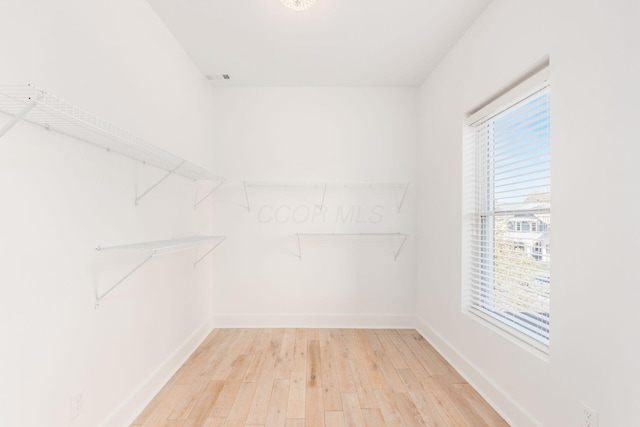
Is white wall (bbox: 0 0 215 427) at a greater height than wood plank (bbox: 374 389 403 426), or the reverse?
white wall (bbox: 0 0 215 427)

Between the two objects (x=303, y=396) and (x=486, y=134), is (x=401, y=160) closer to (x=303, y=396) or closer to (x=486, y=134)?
(x=486, y=134)

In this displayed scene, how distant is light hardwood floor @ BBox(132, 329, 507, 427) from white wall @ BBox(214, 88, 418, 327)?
41 centimetres

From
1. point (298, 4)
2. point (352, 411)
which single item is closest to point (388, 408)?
point (352, 411)

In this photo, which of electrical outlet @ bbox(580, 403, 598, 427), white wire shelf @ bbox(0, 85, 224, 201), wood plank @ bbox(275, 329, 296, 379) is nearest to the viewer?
white wire shelf @ bbox(0, 85, 224, 201)

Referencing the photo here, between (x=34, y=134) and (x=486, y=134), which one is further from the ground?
(x=486, y=134)

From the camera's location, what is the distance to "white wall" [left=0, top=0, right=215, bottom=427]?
3.47 ft

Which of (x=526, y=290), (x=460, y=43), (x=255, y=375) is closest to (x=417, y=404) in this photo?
(x=526, y=290)

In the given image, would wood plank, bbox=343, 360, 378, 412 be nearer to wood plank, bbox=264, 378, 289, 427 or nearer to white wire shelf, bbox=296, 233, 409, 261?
wood plank, bbox=264, 378, 289, 427

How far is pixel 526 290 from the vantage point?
1665 mm

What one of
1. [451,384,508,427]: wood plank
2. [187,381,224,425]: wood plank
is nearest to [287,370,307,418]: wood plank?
[187,381,224,425]: wood plank

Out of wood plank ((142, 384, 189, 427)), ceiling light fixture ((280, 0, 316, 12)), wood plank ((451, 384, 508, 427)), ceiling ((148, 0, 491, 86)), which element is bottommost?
wood plank ((142, 384, 189, 427))

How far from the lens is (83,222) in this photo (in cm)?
135

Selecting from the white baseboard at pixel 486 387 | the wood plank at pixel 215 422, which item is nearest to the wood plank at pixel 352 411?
the wood plank at pixel 215 422

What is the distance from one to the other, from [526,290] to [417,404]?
96 centimetres
